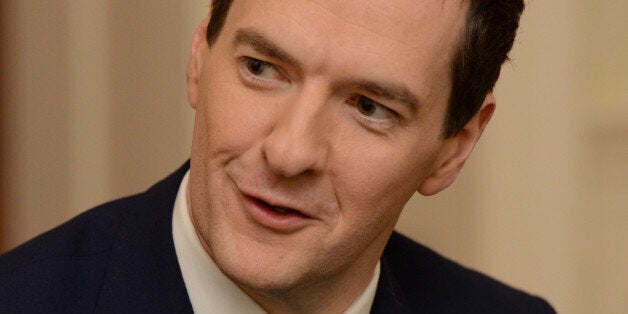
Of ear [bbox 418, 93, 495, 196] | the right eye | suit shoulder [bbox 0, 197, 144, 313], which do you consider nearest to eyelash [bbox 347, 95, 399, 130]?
the right eye

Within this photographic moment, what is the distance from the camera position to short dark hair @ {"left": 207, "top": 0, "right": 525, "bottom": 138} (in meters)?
1.84

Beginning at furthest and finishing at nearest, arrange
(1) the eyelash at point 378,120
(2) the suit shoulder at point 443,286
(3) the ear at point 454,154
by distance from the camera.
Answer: (2) the suit shoulder at point 443,286 → (3) the ear at point 454,154 → (1) the eyelash at point 378,120

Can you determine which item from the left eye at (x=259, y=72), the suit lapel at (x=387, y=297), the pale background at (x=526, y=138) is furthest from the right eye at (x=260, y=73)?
the pale background at (x=526, y=138)

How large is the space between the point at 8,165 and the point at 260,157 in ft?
6.99

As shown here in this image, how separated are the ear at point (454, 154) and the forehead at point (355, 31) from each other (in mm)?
260

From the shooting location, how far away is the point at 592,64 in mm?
3061

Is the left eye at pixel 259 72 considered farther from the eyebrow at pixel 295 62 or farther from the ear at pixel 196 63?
the ear at pixel 196 63

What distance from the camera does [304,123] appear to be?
1.65 meters

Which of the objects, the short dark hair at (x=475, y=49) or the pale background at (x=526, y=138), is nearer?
the short dark hair at (x=475, y=49)

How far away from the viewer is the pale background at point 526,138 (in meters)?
3.05

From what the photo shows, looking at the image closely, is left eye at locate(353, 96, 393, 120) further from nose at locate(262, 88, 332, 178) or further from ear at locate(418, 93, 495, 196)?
ear at locate(418, 93, 495, 196)

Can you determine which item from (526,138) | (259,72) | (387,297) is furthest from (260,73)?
(526,138)

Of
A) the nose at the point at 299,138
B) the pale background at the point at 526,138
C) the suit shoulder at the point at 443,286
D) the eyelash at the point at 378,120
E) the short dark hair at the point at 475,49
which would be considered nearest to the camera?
the nose at the point at 299,138

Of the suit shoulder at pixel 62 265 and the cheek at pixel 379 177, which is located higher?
the cheek at pixel 379 177
